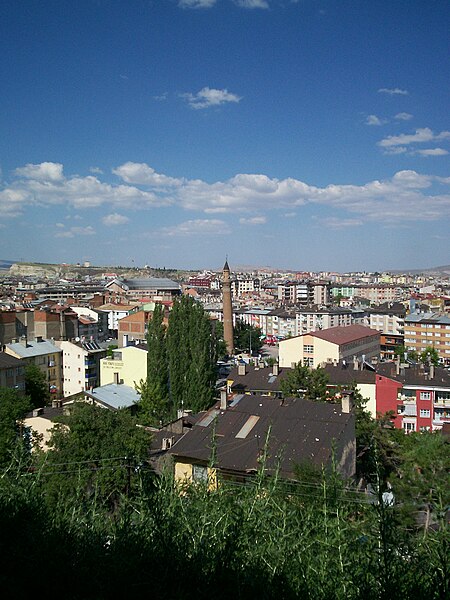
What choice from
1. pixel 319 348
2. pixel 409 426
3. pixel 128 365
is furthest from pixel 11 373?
pixel 319 348

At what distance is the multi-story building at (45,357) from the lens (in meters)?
24.5

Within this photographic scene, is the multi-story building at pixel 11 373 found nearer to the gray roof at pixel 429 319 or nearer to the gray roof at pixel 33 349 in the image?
the gray roof at pixel 33 349

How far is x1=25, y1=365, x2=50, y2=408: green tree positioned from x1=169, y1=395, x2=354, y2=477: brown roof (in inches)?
434

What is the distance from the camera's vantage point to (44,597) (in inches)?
111

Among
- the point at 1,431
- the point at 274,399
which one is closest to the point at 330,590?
the point at 274,399

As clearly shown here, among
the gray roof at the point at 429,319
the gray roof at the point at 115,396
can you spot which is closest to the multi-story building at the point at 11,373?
the gray roof at the point at 115,396

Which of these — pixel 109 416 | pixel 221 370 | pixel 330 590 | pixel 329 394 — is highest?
pixel 330 590

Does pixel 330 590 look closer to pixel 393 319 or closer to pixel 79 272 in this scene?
pixel 393 319

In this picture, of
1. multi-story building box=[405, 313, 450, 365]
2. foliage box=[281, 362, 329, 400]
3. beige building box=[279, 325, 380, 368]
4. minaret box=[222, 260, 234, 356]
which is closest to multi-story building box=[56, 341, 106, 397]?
foliage box=[281, 362, 329, 400]

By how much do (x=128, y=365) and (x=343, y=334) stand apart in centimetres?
1699

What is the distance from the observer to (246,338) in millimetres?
44250

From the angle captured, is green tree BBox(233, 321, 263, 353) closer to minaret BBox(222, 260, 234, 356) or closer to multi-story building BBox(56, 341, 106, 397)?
minaret BBox(222, 260, 234, 356)

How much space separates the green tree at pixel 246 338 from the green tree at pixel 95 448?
32.5 metres

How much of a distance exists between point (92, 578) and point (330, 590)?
4.27 ft
